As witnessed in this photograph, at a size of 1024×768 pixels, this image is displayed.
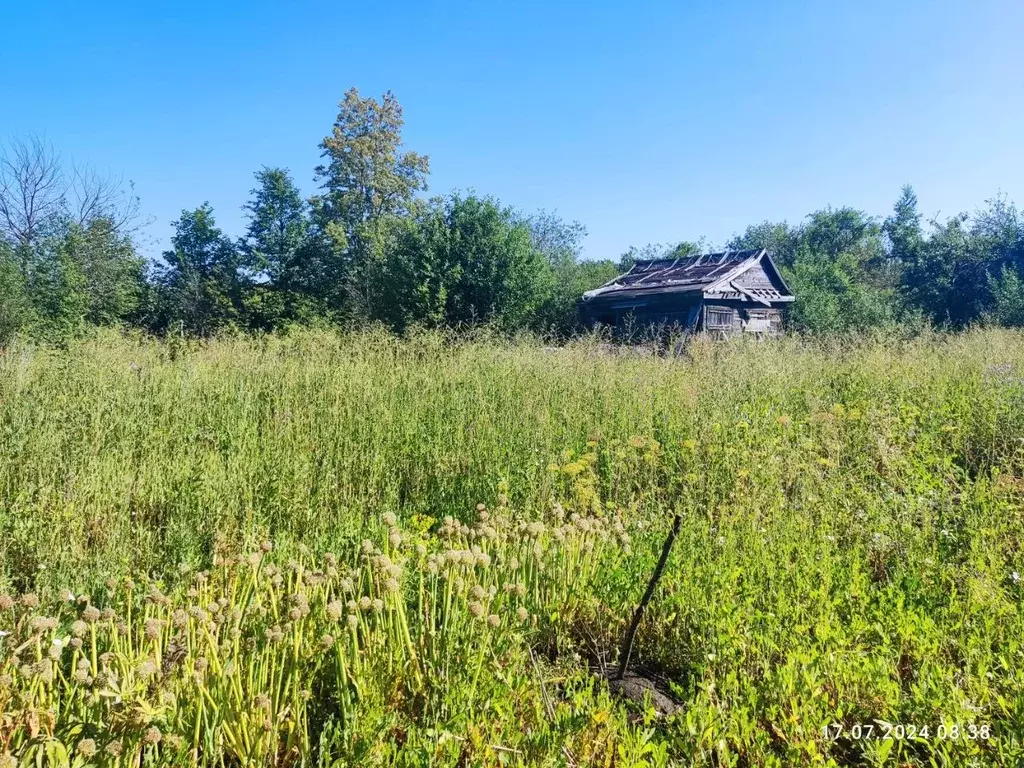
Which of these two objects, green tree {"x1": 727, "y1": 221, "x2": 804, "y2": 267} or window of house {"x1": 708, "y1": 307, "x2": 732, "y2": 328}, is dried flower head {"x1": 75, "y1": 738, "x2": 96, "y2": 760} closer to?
window of house {"x1": 708, "y1": 307, "x2": 732, "y2": 328}

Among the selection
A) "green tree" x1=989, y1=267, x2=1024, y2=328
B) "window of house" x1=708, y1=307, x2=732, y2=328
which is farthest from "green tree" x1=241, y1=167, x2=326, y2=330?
"green tree" x1=989, y1=267, x2=1024, y2=328

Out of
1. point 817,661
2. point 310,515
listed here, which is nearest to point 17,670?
point 310,515

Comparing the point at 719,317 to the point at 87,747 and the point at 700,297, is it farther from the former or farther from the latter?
the point at 87,747

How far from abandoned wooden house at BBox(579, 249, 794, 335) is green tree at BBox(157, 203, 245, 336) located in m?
14.9

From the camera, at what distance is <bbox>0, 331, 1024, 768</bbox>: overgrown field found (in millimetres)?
1586

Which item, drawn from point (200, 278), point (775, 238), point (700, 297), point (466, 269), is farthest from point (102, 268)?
point (775, 238)

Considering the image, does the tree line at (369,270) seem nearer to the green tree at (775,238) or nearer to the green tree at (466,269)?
the green tree at (466,269)

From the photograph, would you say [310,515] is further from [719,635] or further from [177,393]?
[177,393]

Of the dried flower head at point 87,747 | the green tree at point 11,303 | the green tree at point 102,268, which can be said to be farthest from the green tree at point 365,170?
the dried flower head at point 87,747

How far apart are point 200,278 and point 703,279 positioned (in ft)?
67.7

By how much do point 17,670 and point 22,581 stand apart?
5.66ft

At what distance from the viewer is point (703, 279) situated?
687 inches

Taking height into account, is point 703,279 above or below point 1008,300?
above

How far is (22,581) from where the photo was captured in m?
2.75
